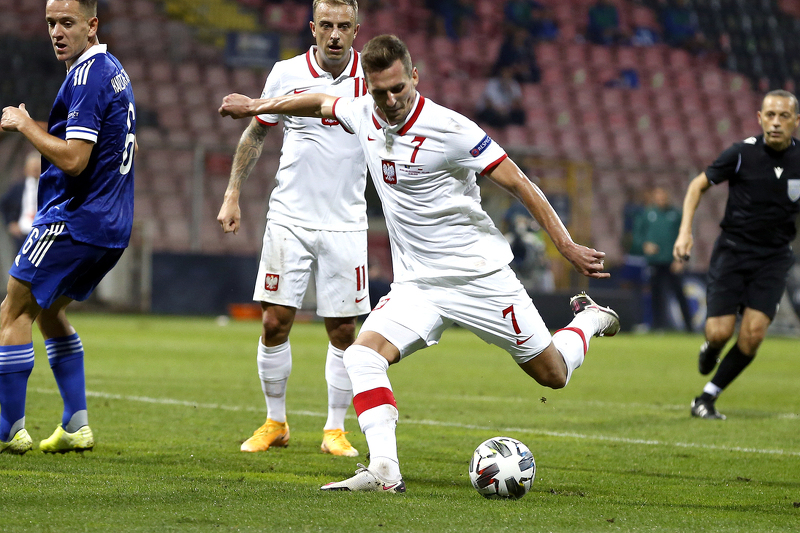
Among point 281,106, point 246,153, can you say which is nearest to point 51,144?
point 281,106

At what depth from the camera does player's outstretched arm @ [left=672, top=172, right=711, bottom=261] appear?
7.14 metres

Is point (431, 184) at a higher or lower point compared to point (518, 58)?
lower

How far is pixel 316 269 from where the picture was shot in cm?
582

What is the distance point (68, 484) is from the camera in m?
4.19

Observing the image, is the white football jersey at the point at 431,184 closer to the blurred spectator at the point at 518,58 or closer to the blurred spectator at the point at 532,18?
the blurred spectator at the point at 518,58

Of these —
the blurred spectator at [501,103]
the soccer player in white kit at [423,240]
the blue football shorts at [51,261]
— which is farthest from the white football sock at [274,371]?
the blurred spectator at [501,103]

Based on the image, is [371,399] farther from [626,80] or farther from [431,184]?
[626,80]

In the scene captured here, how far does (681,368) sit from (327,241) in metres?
6.76

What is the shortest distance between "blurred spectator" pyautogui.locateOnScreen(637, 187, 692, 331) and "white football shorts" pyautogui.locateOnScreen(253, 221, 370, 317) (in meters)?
12.4

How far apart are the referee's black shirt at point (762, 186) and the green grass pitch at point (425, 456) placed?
4.32 feet

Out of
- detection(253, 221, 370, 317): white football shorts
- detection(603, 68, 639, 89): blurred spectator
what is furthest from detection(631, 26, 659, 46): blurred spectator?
detection(253, 221, 370, 317): white football shorts

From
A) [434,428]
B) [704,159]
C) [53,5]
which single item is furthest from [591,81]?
[53,5]

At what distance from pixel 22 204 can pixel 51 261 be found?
10942 mm

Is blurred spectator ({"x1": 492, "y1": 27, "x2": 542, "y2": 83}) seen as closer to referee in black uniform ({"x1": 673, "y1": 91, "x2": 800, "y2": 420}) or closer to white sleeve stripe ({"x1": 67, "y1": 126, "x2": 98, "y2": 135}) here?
referee in black uniform ({"x1": 673, "y1": 91, "x2": 800, "y2": 420})
